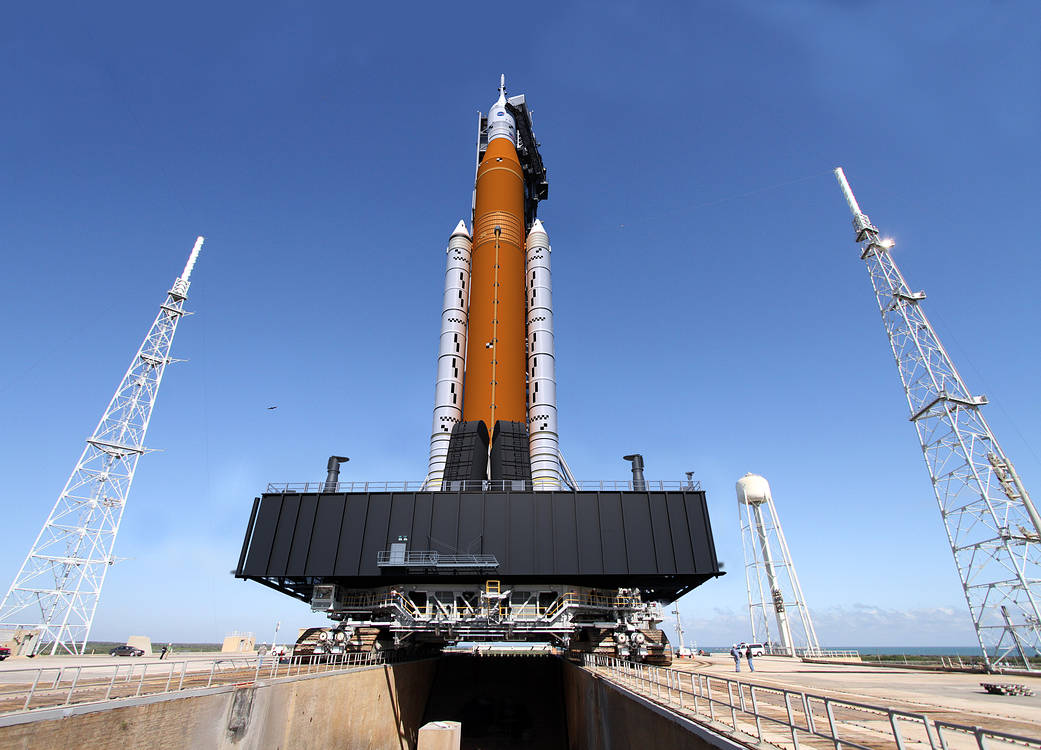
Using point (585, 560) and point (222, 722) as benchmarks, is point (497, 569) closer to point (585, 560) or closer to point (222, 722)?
point (585, 560)

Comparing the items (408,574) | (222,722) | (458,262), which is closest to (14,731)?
(222,722)

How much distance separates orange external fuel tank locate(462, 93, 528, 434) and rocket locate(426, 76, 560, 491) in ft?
0.23

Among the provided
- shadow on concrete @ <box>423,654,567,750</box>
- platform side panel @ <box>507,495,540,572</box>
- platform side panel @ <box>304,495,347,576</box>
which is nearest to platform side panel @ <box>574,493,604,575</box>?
platform side panel @ <box>507,495,540,572</box>

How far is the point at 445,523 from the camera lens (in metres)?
27.0

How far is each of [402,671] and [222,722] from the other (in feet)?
45.2

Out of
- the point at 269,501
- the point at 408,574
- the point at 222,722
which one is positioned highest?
the point at 269,501

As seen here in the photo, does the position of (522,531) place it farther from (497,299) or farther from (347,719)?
(497,299)

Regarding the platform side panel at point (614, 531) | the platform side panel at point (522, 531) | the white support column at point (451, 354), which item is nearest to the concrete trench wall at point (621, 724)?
the platform side panel at point (614, 531)

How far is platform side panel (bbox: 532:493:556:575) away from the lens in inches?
1016

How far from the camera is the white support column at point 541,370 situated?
3322cm

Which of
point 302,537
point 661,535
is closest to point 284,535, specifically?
point 302,537

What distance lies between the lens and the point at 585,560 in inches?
1024

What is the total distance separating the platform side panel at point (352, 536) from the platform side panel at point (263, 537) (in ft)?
11.5

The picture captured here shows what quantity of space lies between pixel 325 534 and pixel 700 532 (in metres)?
18.4
